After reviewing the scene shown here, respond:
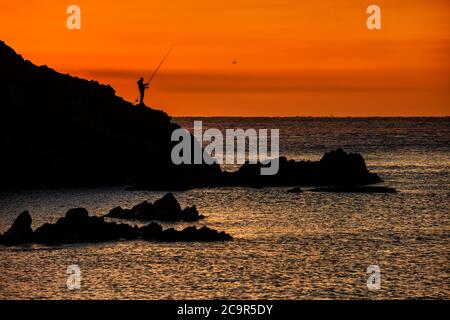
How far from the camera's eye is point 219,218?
60.1m

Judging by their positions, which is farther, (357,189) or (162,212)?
(357,189)

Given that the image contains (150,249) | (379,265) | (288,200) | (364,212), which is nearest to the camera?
(379,265)

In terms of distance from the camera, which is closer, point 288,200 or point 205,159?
point 288,200

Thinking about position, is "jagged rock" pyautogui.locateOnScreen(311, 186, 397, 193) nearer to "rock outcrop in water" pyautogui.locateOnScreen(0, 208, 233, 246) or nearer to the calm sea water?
the calm sea water

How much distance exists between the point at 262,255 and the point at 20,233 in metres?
11.8

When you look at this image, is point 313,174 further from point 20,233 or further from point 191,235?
point 20,233

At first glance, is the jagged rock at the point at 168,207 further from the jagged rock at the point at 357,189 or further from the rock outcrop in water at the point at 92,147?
the jagged rock at the point at 357,189

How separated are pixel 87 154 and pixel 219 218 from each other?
2837 centimetres

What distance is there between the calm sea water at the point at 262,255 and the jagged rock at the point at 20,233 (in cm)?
131

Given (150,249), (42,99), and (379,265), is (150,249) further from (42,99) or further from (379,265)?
(42,99)

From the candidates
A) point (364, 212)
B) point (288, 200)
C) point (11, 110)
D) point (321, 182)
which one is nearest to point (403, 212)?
point (364, 212)

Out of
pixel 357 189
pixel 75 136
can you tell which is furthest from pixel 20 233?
pixel 75 136

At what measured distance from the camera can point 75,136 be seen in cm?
8762

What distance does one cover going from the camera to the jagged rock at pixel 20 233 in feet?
152
